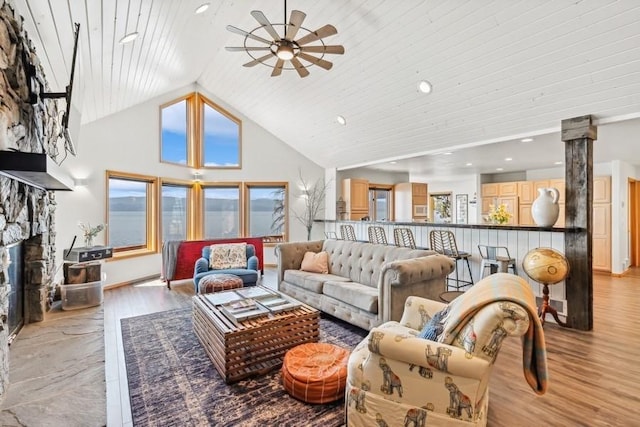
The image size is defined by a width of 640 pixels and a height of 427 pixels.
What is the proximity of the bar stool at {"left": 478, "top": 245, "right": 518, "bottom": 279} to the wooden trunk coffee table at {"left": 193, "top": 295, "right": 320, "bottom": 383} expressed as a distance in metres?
2.81

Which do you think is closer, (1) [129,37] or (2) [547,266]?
(1) [129,37]

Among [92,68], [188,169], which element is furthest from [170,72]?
[188,169]

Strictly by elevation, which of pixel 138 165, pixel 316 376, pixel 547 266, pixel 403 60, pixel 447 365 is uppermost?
pixel 403 60

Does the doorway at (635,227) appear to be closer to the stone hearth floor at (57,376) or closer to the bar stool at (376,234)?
the bar stool at (376,234)

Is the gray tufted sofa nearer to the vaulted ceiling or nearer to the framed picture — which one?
the vaulted ceiling

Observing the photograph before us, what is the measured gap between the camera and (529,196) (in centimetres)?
777

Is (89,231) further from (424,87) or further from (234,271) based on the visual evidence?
(424,87)

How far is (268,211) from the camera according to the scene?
25.6ft

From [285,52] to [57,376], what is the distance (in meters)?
3.53

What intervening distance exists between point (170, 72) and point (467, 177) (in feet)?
26.2

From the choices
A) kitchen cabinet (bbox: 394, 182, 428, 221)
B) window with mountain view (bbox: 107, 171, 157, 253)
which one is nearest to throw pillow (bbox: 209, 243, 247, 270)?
window with mountain view (bbox: 107, 171, 157, 253)

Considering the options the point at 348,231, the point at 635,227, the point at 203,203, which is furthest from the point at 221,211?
the point at 635,227

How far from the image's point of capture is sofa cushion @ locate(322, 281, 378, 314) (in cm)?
321

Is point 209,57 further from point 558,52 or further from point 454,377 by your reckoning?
point 454,377
